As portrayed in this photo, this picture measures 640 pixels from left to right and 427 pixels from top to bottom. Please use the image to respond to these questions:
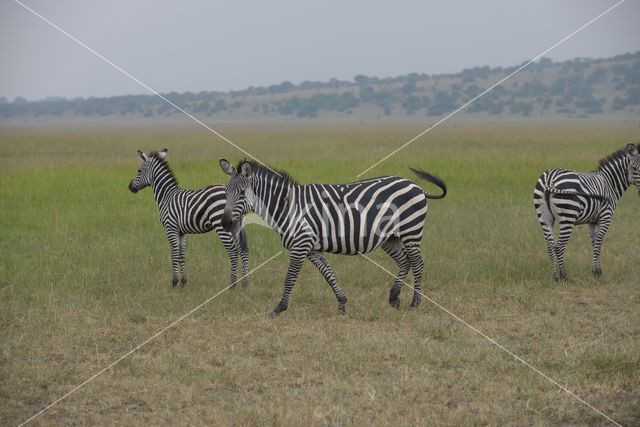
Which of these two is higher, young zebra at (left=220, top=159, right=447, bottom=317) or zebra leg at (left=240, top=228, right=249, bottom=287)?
young zebra at (left=220, top=159, right=447, bottom=317)

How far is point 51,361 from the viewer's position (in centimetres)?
693

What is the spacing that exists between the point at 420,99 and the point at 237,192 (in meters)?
81.6

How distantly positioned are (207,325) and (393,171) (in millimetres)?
12646

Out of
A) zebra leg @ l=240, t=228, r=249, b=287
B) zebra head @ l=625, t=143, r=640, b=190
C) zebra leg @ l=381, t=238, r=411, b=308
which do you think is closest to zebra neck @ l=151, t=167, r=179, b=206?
zebra leg @ l=240, t=228, r=249, b=287

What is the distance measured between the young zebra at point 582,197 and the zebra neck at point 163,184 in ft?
14.3

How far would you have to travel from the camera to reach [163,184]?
31.0 ft

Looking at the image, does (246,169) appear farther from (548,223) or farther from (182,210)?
(548,223)

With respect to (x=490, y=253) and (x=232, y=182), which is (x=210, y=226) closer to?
(x=232, y=182)

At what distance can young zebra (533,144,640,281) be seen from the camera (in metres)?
9.33

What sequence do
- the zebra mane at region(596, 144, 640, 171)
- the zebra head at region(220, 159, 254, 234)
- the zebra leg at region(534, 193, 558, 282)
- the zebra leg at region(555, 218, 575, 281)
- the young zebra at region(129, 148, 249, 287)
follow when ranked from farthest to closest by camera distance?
the zebra mane at region(596, 144, 640, 171)
the zebra leg at region(534, 193, 558, 282)
the zebra leg at region(555, 218, 575, 281)
the young zebra at region(129, 148, 249, 287)
the zebra head at region(220, 159, 254, 234)

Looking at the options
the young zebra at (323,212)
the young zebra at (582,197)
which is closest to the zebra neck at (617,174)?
the young zebra at (582,197)

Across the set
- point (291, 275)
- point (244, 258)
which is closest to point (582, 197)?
point (291, 275)

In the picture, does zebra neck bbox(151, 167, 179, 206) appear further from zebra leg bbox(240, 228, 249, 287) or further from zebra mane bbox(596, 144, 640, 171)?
zebra mane bbox(596, 144, 640, 171)

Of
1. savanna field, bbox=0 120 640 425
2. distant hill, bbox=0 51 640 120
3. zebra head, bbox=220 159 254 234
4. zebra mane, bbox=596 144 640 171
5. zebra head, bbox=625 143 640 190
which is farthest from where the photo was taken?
distant hill, bbox=0 51 640 120
